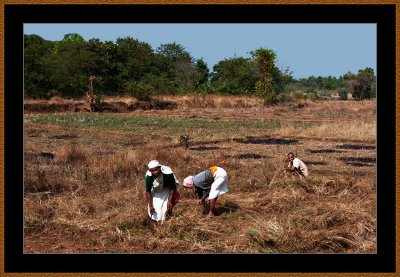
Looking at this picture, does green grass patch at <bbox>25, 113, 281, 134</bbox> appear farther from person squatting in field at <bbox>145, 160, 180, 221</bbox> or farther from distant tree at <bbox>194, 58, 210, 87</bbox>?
distant tree at <bbox>194, 58, 210, 87</bbox>

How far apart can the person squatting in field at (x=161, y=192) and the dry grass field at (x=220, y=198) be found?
A: 145 mm

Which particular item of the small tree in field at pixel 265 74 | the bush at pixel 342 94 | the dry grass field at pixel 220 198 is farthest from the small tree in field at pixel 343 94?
the dry grass field at pixel 220 198

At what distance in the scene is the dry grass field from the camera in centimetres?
592

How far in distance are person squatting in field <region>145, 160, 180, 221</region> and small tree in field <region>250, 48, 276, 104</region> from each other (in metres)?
24.4

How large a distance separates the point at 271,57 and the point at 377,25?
29.9 meters

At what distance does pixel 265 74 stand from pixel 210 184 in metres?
27.2

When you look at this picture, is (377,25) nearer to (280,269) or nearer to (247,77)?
(280,269)

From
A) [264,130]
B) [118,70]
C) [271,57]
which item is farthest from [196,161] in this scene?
[118,70]

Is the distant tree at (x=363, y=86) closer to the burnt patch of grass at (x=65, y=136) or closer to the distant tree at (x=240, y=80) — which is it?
the distant tree at (x=240, y=80)

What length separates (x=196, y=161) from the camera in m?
10.9

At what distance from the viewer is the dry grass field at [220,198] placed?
5918 mm

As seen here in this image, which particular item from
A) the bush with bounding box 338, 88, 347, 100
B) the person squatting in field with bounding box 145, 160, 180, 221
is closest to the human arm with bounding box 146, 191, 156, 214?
the person squatting in field with bounding box 145, 160, 180, 221

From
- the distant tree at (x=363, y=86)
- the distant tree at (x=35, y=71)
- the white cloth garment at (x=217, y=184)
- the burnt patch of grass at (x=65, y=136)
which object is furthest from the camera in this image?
the distant tree at (x=363, y=86)

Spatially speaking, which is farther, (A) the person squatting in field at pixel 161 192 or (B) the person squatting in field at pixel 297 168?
(B) the person squatting in field at pixel 297 168
